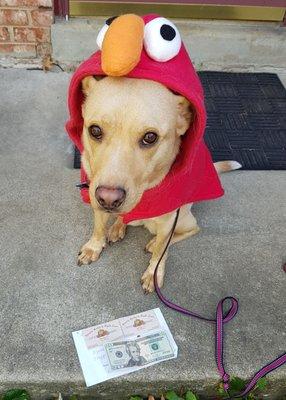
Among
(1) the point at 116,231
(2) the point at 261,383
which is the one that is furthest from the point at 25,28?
(2) the point at 261,383

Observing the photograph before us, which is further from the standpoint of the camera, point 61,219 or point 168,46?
point 61,219

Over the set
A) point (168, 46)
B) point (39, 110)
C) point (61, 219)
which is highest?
point (168, 46)

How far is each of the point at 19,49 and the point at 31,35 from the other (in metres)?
0.18

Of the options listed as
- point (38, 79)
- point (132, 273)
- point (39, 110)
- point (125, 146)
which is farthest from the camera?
point (38, 79)

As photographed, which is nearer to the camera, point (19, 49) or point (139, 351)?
point (139, 351)

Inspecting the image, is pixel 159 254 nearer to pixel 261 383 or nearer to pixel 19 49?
pixel 261 383

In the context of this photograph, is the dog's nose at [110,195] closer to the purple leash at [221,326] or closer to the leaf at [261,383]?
the purple leash at [221,326]

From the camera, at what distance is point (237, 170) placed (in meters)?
3.13

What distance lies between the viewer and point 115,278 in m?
2.35

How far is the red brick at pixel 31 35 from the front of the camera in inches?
151

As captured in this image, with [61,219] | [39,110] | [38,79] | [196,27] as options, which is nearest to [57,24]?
[38,79]

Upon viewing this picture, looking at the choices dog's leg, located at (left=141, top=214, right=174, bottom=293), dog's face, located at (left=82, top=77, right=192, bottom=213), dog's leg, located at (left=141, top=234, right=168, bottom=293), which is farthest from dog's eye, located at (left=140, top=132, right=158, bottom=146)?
dog's leg, located at (left=141, top=234, right=168, bottom=293)

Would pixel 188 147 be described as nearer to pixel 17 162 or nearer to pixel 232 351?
pixel 232 351

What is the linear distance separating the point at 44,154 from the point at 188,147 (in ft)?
4.86
